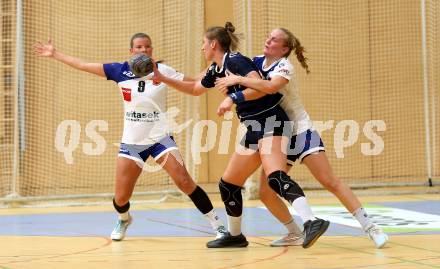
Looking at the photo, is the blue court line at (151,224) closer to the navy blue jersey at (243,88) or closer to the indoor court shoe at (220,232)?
the indoor court shoe at (220,232)

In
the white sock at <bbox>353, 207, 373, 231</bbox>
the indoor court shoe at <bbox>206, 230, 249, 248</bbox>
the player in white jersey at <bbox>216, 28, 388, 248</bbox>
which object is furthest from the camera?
the indoor court shoe at <bbox>206, 230, 249, 248</bbox>

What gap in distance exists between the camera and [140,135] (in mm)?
7652

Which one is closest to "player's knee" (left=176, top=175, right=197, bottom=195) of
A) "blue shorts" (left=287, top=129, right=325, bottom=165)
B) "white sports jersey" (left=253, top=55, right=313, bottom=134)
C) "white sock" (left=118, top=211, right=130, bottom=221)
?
"white sock" (left=118, top=211, right=130, bottom=221)

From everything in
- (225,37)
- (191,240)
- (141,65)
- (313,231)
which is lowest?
(191,240)

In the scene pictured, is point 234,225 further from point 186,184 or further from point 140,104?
point 140,104

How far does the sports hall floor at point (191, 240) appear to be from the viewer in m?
6.16

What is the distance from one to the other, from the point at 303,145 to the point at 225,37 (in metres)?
1.15

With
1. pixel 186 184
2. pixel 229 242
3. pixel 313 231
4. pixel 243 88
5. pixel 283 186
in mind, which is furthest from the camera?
pixel 186 184

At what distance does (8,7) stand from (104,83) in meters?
1.95

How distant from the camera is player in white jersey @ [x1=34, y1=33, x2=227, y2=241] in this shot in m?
7.54

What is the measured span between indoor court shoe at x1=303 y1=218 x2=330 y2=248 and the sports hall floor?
14 centimetres

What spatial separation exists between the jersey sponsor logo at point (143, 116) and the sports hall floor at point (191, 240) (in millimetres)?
1155

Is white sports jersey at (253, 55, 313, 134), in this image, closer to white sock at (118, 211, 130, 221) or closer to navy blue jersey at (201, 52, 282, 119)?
navy blue jersey at (201, 52, 282, 119)

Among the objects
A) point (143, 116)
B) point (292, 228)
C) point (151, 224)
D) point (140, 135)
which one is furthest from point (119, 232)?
point (292, 228)
